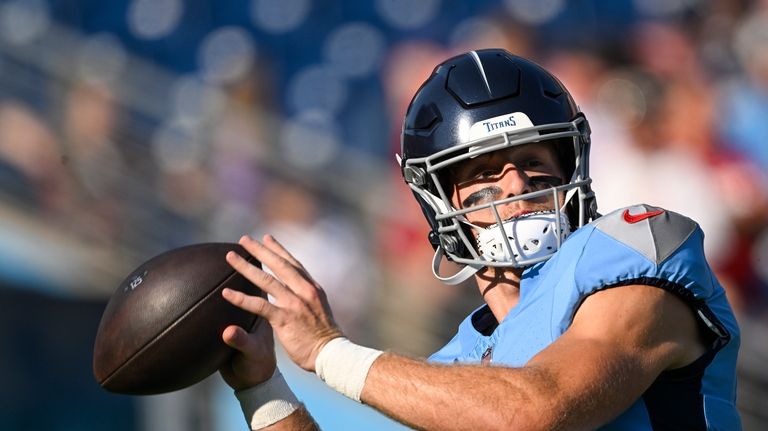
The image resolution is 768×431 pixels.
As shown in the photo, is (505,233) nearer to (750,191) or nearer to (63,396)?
(750,191)

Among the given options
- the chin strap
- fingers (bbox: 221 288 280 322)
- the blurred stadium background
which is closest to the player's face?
the chin strap

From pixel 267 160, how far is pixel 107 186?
0.76m

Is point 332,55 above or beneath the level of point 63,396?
above

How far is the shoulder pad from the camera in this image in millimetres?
1918

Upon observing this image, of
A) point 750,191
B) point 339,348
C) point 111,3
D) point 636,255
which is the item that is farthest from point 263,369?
point 111,3

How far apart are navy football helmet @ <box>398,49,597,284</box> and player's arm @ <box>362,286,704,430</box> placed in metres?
0.41

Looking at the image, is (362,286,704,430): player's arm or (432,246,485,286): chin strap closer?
(362,286,704,430): player's arm

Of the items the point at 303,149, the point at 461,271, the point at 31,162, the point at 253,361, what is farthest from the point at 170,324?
the point at 31,162

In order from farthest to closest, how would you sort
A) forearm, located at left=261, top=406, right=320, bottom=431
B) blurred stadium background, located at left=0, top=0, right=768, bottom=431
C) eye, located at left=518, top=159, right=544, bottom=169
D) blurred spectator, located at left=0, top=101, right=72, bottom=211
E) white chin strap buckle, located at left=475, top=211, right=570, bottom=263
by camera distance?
blurred spectator, located at left=0, top=101, right=72, bottom=211
blurred stadium background, located at left=0, top=0, right=768, bottom=431
forearm, located at left=261, top=406, right=320, bottom=431
eye, located at left=518, top=159, right=544, bottom=169
white chin strap buckle, located at left=475, top=211, right=570, bottom=263

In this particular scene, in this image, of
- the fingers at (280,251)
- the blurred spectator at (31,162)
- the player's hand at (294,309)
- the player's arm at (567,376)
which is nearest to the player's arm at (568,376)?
the player's arm at (567,376)

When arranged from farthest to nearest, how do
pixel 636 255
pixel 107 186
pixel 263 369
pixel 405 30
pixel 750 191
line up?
pixel 405 30, pixel 107 186, pixel 750 191, pixel 263 369, pixel 636 255

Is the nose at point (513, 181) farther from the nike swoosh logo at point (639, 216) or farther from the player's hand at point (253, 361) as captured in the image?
the player's hand at point (253, 361)

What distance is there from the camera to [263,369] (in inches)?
97.2

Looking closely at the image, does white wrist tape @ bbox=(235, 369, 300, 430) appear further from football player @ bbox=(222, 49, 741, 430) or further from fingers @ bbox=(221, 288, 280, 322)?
fingers @ bbox=(221, 288, 280, 322)
